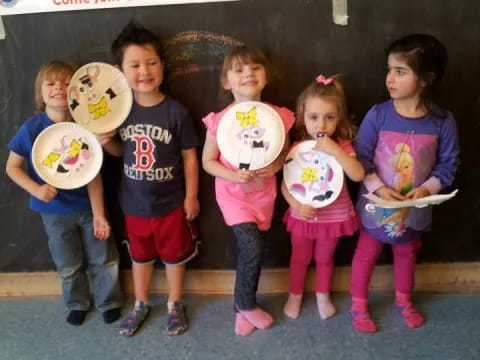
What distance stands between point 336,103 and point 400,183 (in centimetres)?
37

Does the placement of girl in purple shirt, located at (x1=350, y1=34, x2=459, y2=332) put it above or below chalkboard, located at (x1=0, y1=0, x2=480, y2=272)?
below

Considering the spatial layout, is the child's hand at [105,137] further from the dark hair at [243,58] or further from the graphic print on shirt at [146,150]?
the dark hair at [243,58]

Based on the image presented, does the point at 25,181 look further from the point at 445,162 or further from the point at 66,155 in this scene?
the point at 445,162

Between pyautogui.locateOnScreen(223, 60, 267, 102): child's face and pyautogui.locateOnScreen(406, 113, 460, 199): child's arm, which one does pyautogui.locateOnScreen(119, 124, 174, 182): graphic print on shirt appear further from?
pyautogui.locateOnScreen(406, 113, 460, 199): child's arm

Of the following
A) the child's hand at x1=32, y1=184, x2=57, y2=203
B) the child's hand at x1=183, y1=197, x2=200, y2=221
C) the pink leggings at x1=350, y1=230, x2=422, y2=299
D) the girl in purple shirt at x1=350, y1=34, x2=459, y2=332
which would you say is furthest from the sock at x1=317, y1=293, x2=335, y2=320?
the child's hand at x1=32, y1=184, x2=57, y2=203

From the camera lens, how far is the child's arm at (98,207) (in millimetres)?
1838

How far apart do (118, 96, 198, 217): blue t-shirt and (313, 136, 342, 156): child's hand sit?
0.48m

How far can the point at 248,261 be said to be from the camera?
5.90 ft

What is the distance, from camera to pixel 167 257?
1907 millimetres

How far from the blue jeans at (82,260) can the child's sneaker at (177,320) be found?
26cm

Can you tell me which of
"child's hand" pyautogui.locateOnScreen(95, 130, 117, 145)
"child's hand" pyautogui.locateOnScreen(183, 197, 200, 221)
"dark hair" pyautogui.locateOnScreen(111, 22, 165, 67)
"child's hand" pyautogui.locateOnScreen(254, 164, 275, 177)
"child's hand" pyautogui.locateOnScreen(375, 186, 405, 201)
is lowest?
"child's hand" pyautogui.locateOnScreen(183, 197, 200, 221)

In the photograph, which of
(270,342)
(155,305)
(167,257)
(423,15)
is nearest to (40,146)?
(167,257)

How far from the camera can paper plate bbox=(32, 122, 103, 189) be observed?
172 cm

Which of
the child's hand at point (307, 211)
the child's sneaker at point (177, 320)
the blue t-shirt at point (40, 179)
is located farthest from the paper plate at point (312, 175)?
the blue t-shirt at point (40, 179)
